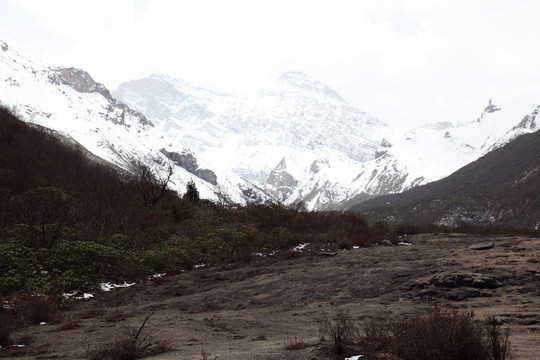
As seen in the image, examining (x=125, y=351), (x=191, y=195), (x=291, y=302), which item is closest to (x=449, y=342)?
(x=125, y=351)

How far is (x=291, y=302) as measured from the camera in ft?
42.8

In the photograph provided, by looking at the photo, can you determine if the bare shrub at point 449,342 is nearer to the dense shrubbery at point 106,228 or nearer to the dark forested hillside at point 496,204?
the dense shrubbery at point 106,228

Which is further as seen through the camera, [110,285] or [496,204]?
[496,204]

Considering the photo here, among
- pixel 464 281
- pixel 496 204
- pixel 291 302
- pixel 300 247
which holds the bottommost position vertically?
pixel 291 302

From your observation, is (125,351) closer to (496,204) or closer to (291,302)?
(291,302)

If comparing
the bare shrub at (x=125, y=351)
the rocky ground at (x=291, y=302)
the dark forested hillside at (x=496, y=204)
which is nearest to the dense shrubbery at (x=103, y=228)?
the rocky ground at (x=291, y=302)

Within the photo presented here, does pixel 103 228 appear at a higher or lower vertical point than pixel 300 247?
higher

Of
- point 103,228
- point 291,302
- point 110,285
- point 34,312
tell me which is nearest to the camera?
point 34,312

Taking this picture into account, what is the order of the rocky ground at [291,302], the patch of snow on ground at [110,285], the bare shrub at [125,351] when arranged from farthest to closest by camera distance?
the patch of snow on ground at [110,285]
the rocky ground at [291,302]
the bare shrub at [125,351]

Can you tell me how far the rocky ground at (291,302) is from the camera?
807 cm

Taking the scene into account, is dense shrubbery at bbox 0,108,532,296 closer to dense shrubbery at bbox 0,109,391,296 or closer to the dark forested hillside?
dense shrubbery at bbox 0,109,391,296

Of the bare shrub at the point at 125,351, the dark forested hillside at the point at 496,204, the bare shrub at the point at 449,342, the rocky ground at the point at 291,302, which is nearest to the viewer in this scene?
the bare shrub at the point at 449,342

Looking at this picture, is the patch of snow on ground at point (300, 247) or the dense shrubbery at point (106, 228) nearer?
the dense shrubbery at point (106, 228)

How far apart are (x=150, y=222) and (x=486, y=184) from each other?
20021 cm
